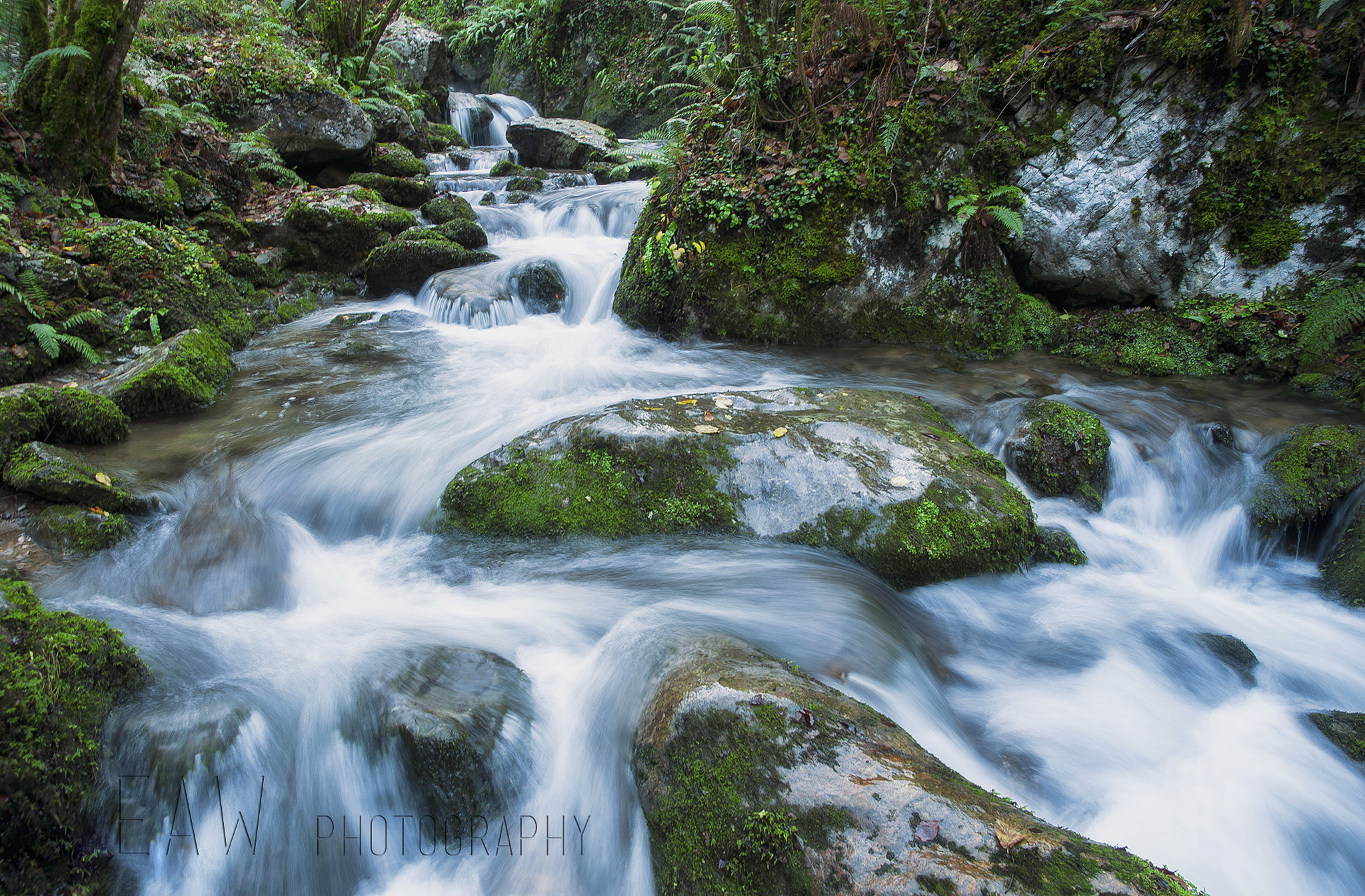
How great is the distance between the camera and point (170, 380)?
5.50 m

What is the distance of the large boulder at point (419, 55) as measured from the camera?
19219 mm

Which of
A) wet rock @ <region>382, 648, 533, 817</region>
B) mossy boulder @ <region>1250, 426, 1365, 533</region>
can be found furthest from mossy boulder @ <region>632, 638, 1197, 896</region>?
mossy boulder @ <region>1250, 426, 1365, 533</region>

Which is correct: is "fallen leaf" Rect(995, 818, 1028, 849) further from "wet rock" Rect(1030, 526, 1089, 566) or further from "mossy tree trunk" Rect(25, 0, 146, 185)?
"mossy tree trunk" Rect(25, 0, 146, 185)

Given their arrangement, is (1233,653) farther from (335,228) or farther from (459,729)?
(335,228)

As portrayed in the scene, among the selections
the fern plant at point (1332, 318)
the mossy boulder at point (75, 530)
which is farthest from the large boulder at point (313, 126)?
the fern plant at point (1332, 318)

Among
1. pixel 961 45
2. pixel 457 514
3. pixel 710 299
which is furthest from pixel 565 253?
pixel 457 514

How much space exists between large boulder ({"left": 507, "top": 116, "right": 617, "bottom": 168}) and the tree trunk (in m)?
10.8

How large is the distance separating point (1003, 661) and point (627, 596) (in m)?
2.18

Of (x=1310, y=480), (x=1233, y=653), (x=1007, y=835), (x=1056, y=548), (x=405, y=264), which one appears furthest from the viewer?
(x=405, y=264)

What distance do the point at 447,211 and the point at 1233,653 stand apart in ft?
39.1

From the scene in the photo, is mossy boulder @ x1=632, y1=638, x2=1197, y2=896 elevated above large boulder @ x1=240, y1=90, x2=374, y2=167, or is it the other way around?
large boulder @ x1=240, y1=90, x2=374, y2=167

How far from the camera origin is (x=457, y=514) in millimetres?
4332

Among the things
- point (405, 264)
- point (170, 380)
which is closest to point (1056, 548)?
point (170, 380)

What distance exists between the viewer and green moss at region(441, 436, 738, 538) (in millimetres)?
4105
